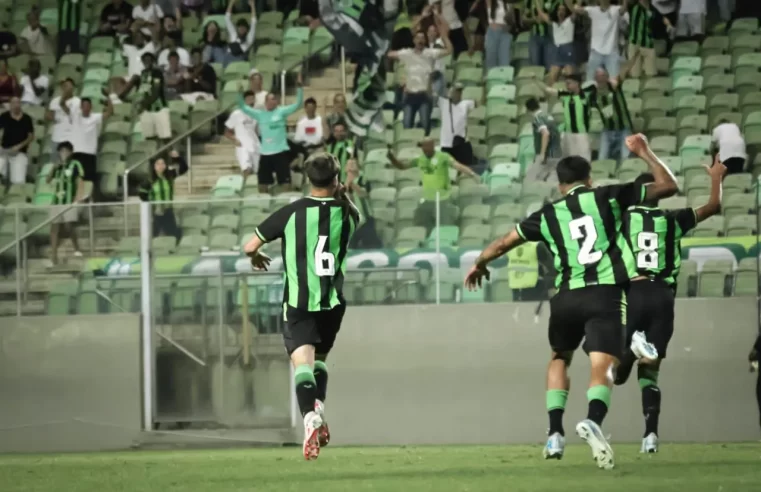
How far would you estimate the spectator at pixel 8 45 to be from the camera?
908 inches

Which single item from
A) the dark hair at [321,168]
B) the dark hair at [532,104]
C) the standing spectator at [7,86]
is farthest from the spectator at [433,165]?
the dark hair at [321,168]

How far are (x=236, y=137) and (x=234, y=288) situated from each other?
→ 15.3 ft

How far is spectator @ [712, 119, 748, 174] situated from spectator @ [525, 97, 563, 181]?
1.87m

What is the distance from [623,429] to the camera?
1488 centimetres

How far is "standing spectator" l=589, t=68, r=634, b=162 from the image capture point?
18.4 m

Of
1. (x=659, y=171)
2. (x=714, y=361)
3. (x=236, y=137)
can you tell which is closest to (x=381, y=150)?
(x=236, y=137)

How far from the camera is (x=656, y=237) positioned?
38.6ft

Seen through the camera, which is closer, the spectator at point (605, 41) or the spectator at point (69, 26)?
the spectator at point (605, 41)

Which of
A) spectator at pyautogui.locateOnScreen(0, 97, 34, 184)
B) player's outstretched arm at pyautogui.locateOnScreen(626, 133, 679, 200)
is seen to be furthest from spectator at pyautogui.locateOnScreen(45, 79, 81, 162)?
player's outstretched arm at pyautogui.locateOnScreen(626, 133, 679, 200)

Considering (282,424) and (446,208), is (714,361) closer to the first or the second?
(446,208)

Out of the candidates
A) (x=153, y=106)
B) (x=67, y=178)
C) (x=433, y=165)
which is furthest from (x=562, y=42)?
(x=67, y=178)

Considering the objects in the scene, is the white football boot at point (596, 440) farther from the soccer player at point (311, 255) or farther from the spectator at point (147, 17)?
the spectator at point (147, 17)

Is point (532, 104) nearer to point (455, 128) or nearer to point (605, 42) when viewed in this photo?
point (455, 128)

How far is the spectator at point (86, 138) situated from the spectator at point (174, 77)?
1.23m
